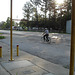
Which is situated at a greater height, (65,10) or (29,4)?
(29,4)

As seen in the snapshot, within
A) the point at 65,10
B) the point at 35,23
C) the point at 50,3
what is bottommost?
the point at 35,23

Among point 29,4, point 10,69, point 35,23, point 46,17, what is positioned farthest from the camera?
point 29,4

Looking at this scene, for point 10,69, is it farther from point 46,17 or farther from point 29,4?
point 29,4

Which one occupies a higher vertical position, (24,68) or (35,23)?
(35,23)

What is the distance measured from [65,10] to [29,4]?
2473cm

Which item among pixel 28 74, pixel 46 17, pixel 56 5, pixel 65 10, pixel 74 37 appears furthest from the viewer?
pixel 46 17

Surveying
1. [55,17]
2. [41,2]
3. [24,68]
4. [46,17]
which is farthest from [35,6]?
[24,68]

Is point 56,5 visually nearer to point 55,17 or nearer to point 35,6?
point 55,17

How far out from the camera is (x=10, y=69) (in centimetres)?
476

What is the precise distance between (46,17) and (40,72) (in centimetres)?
5264

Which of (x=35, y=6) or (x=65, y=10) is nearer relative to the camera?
(x=65, y=10)

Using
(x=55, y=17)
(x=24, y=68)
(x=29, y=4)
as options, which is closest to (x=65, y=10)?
(x=55, y=17)

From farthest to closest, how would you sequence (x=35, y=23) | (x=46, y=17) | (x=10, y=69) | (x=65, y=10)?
(x=35, y=23) < (x=46, y=17) < (x=65, y=10) < (x=10, y=69)

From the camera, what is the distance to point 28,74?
432 centimetres
